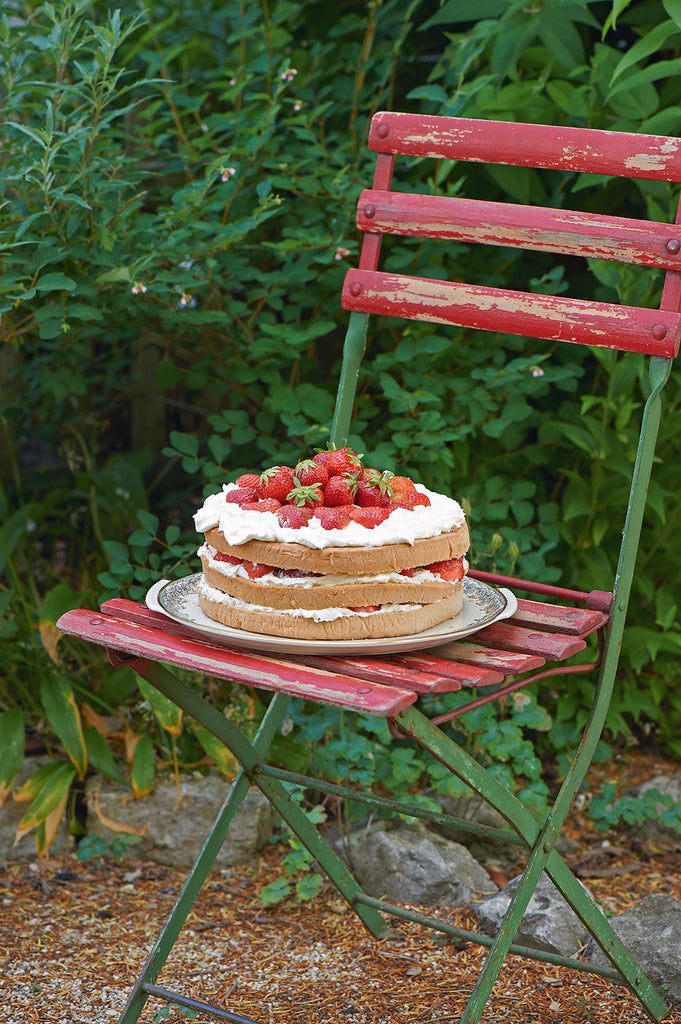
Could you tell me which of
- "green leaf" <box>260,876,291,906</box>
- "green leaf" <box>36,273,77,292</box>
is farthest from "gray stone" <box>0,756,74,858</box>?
"green leaf" <box>36,273,77,292</box>

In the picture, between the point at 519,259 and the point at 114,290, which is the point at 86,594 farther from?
the point at 519,259

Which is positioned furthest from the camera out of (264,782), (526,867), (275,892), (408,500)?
(275,892)

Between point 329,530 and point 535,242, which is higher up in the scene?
point 535,242

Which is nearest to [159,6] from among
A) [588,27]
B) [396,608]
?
[588,27]

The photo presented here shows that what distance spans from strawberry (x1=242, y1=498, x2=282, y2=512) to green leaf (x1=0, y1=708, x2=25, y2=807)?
4.82ft

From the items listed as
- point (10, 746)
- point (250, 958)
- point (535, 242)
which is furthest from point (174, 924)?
point (535, 242)

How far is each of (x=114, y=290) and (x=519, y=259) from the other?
3.72ft

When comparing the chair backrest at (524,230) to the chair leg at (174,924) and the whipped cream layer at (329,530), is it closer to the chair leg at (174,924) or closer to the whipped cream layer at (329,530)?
the whipped cream layer at (329,530)

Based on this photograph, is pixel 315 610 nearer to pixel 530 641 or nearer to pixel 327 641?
Answer: pixel 327 641

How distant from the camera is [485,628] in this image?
1.81 m

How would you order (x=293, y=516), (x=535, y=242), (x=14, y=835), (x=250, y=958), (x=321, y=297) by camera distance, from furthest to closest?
(x=321, y=297) < (x=14, y=835) < (x=250, y=958) < (x=535, y=242) < (x=293, y=516)

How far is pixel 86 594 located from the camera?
312 cm

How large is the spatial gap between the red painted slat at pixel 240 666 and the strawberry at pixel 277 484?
25 cm

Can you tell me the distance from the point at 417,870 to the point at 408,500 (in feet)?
4.39
